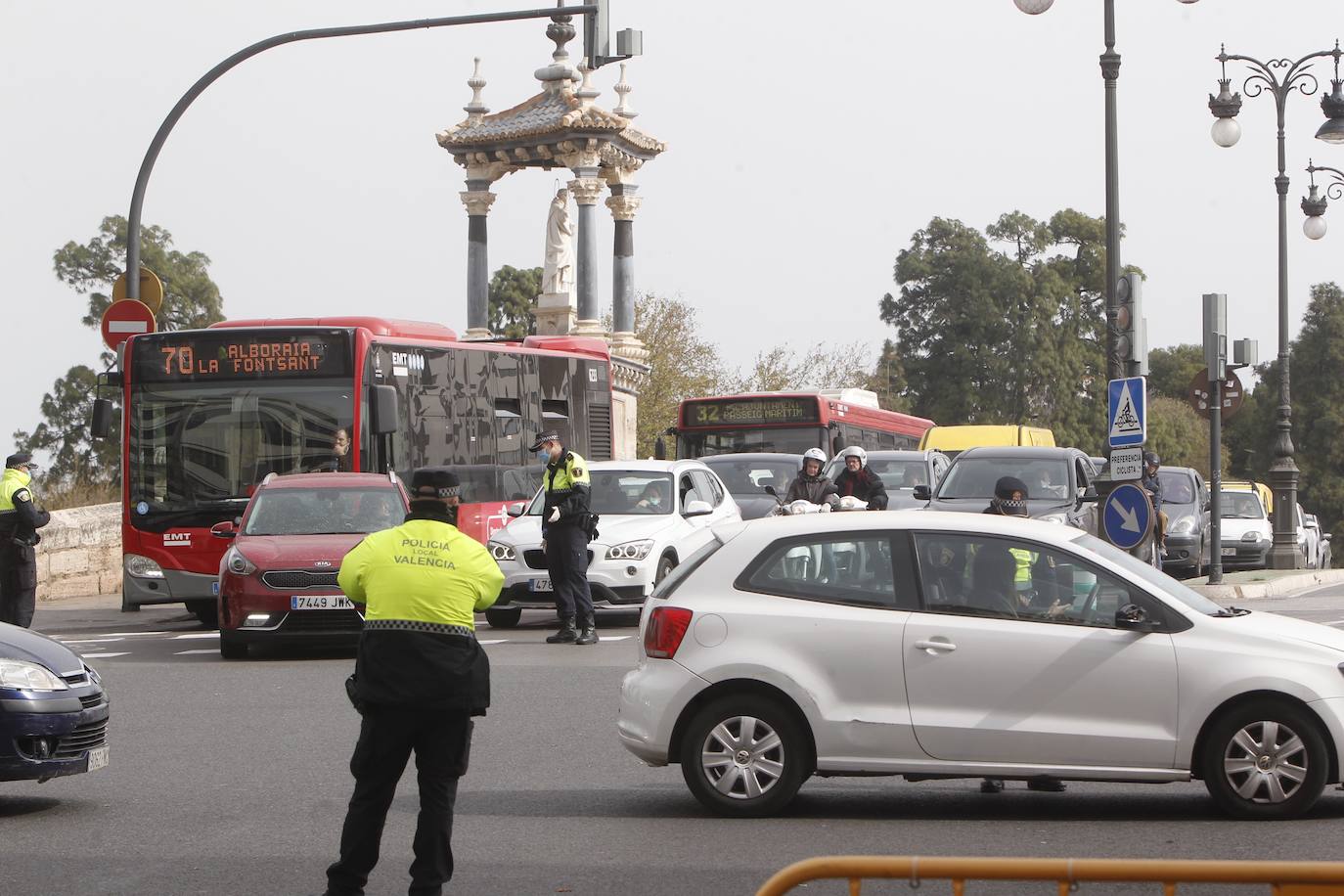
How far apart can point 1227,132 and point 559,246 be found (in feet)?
87.3

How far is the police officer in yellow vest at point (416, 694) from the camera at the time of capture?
709 cm

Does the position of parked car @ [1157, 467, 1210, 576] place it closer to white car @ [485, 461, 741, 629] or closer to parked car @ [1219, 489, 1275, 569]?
parked car @ [1219, 489, 1275, 569]

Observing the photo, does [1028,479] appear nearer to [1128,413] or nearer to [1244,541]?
[1128,413]

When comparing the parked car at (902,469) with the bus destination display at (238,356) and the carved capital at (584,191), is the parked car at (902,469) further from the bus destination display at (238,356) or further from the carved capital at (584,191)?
the carved capital at (584,191)

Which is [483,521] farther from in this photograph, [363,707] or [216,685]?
[363,707]

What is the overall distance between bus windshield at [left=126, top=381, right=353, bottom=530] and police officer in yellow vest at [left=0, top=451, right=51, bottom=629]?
6.51 feet

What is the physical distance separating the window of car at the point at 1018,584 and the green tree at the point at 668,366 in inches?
Answer: 2485

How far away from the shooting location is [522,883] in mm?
7840

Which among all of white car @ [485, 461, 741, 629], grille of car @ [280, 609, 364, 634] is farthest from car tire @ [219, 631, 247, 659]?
white car @ [485, 461, 741, 629]

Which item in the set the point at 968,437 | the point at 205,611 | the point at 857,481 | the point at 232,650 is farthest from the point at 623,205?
the point at 232,650

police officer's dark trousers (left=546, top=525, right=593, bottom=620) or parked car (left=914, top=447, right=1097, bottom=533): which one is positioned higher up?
parked car (left=914, top=447, right=1097, bottom=533)

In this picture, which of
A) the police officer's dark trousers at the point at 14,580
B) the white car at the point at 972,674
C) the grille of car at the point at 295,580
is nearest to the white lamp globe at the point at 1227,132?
the grille of car at the point at 295,580

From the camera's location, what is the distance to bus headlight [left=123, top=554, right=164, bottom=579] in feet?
68.7

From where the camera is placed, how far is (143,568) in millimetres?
20969
